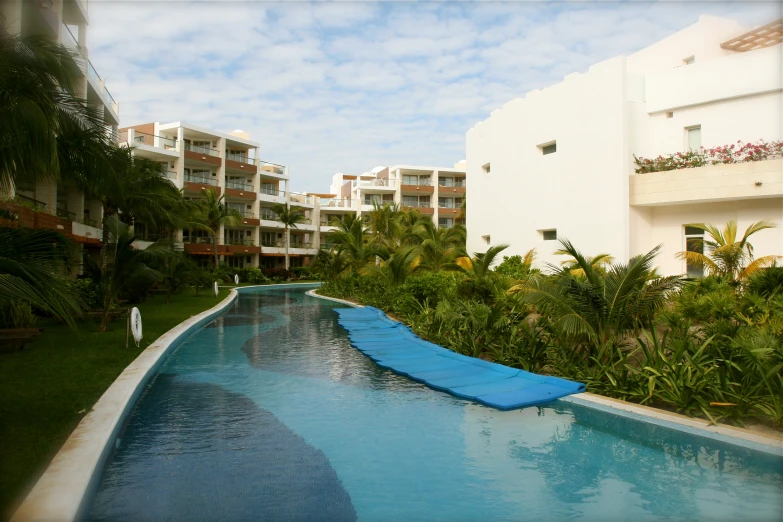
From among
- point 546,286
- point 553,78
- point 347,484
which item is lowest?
point 347,484

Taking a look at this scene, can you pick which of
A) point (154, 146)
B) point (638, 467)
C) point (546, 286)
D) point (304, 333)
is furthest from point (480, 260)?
point (154, 146)

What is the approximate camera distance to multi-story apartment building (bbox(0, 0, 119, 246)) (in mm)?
15172

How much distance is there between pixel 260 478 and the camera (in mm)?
4902

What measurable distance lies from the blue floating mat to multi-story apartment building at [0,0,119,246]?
25.9 ft

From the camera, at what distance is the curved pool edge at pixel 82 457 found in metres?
3.68

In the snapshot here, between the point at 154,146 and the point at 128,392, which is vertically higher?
the point at 154,146

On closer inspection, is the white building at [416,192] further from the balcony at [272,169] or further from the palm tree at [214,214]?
the palm tree at [214,214]

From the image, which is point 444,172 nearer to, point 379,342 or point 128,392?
point 379,342

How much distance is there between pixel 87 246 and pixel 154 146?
17.6 meters

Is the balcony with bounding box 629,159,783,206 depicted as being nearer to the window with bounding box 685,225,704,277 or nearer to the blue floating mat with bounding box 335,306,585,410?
the window with bounding box 685,225,704,277

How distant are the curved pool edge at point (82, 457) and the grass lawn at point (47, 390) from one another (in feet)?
0.34

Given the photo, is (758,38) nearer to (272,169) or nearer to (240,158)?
(240,158)

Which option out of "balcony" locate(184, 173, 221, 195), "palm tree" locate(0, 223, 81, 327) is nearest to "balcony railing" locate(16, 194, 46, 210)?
"palm tree" locate(0, 223, 81, 327)

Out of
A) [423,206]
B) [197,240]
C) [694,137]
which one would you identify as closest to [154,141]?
[197,240]
